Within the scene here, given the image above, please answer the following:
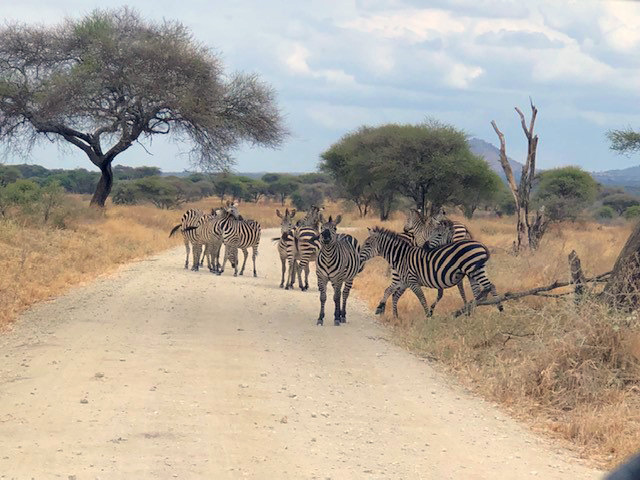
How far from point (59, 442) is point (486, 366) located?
174 inches

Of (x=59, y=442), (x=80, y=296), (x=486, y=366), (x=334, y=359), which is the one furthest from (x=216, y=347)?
(x=80, y=296)

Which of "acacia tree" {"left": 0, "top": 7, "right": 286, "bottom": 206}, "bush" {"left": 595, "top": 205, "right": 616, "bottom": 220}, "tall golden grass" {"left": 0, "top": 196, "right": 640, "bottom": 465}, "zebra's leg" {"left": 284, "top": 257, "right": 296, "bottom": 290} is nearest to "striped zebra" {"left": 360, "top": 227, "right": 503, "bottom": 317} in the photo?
"tall golden grass" {"left": 0, "top": 196, "right": 640, "bottom": 465}

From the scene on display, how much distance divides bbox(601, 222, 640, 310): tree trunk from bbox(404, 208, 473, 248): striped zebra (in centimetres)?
409

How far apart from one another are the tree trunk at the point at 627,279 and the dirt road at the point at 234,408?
6.69 feet

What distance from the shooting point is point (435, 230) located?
1364 centimetres

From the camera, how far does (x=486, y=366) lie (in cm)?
822

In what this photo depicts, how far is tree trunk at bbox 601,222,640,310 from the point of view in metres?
8.27

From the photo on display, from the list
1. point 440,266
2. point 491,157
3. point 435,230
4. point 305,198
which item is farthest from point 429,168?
point 491,157

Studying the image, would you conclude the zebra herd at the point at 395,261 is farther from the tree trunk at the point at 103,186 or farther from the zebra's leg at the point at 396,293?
the tree trunk at the point at 103,186

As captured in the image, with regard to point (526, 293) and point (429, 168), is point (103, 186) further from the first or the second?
point (526, 293)

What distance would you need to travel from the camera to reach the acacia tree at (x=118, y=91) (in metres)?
30.2

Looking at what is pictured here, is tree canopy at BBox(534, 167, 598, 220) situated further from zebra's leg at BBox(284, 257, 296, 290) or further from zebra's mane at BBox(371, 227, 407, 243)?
zebra's mane at BBox(371, 227, 407, 243)

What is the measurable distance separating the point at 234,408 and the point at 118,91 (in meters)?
26.5

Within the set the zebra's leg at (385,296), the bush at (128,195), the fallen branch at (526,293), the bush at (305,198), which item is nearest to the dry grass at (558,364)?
the fallen branch at (526,293)
